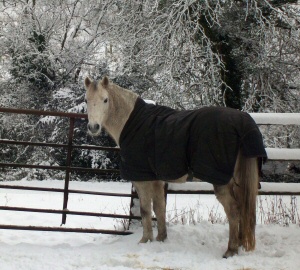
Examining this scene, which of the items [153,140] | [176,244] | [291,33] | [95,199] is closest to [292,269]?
[176,244]

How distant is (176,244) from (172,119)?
125 centimetres

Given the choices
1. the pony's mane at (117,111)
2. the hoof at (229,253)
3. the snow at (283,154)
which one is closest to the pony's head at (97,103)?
the pony's mane at (117,111)

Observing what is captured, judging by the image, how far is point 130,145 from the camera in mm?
4293

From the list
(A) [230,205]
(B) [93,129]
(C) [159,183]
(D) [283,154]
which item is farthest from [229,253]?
(B) [93,129]

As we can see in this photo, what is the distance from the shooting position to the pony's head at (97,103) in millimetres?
4158

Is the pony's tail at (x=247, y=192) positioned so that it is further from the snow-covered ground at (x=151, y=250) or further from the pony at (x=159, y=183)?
the snow-covered ground at (x=151, y=250)

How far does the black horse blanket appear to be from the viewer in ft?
12.5

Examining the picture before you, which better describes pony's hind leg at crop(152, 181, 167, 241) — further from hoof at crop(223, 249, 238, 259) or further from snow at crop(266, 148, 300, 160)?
snow at crop(266, 148, 300, 160)

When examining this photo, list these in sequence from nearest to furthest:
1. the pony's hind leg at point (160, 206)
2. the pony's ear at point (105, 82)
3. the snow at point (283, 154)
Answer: the pony's ear at point (105, 82) < the pony's hind leg at point (160, 206) < the snow at point (283, 154)

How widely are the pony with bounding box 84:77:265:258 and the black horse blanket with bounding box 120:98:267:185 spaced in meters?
0.05

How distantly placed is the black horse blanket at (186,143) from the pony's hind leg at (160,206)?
1.22 feet

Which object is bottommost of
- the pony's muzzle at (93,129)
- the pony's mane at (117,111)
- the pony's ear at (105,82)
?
the pony's muzzle at (93,129)

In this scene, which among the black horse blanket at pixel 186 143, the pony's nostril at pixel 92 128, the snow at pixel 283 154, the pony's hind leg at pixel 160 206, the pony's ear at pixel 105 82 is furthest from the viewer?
the snow at pixel 283 154

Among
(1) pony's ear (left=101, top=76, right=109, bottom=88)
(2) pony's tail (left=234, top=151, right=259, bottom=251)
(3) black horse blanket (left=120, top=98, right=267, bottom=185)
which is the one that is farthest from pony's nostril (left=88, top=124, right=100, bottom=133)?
(2) pony's tail (left=234, top=151, right=259, bottom=251)
